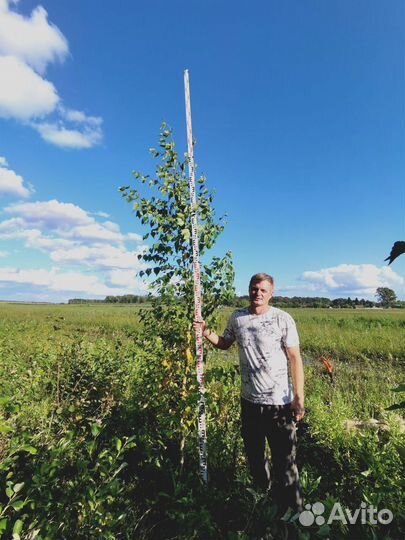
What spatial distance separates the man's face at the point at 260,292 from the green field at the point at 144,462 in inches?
34.2

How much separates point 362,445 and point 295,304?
328 ft

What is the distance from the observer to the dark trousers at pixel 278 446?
3.38 meters

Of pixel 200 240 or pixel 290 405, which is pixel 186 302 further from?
pixel 290 405

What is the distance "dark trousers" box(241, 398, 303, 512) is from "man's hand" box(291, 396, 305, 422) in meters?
0.05

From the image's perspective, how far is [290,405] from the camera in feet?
11.4

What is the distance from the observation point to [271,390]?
11.1 feet

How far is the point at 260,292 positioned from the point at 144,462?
248 centimetres

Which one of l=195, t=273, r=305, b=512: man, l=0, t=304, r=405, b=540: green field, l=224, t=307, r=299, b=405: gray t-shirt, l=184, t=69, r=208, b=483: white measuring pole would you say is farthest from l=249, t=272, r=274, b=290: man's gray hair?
l=0, t=304, r=405, b=540: green field

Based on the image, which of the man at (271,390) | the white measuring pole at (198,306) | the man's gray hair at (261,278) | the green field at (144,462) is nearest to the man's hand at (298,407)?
the man at (271,390)

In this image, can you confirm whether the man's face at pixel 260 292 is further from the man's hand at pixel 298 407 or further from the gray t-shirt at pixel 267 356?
the man's hand at pixel 298 407

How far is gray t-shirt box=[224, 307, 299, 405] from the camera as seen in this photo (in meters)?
3.41

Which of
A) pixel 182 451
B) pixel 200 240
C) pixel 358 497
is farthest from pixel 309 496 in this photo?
pixel 200 240

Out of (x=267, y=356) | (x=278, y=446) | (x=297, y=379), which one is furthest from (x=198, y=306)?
(x=278, y=446)

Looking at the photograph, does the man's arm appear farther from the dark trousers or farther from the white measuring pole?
the white measuring pole
